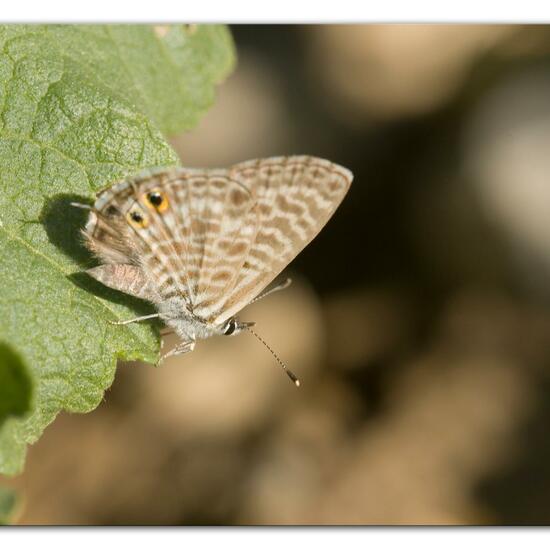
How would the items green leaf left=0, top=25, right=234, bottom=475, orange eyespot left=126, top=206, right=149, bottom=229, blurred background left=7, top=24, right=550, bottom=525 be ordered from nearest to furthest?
green leaf left=0, top=25, right=234, bottom=475 → orange eyespot left=126, top=206, right=149, bottom=229 → blurred background left=7, top=24, right=550, bottom=525

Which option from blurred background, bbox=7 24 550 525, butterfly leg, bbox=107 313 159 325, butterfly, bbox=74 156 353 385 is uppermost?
butterfly, bbox=74 156 353 385

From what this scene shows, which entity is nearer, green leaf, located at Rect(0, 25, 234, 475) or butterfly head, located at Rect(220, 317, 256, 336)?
green leaf, located at Rect(0, 25, 234, 475)

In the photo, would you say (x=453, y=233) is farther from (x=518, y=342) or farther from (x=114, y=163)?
(x=114, y=163)

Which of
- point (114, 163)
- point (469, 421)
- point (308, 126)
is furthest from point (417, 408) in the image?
point (114, 163)

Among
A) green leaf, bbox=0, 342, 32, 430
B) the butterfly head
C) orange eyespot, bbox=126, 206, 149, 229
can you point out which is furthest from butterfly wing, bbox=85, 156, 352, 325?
green leaf, bbox=0, 342, 32, 430

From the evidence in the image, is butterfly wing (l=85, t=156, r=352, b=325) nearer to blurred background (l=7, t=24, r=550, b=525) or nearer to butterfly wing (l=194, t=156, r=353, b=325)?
butterfly wing (l=194, t=156, r=353, b=325)

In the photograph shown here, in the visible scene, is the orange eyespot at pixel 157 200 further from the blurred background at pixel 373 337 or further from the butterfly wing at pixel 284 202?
the blurred background at pixel 373 337
